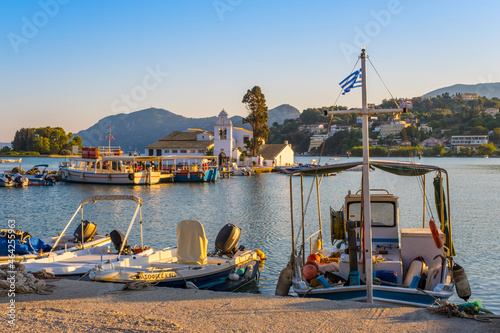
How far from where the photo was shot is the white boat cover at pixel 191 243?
13.4 metres

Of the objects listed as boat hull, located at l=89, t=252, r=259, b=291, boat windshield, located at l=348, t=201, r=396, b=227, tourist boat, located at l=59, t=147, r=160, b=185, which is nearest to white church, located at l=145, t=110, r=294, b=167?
tourist boat, located at l=59, t=147, r=160, b=185

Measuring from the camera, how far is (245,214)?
33.8m

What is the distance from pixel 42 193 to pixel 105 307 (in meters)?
A: 42.4

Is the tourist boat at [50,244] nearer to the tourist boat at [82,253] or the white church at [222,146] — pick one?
the tourist boat at [82,253]

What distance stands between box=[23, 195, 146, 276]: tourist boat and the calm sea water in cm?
428

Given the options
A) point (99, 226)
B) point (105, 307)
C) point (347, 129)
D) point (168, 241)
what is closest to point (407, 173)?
point (105, 307)

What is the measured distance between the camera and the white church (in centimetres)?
8219

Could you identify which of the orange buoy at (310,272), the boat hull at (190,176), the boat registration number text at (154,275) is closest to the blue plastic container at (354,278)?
the orange buoy at (310,272)

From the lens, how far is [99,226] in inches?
1101

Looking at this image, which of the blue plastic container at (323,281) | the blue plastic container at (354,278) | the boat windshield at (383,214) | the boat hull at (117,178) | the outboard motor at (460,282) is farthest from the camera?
the boat hull at (117,178)

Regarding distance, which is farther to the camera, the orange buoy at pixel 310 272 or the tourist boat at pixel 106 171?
the tourist boat at pixel 106 171

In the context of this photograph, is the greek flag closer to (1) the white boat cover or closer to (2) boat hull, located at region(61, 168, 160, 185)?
(1) the white boat cover

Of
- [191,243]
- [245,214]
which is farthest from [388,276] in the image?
[245,214]

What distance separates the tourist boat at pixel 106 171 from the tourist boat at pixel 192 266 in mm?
42920
